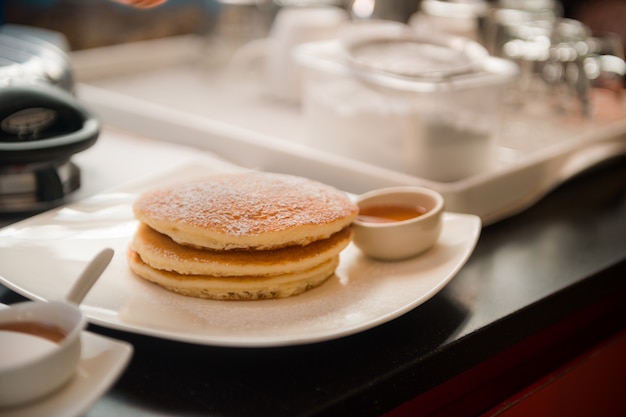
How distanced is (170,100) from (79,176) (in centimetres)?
46

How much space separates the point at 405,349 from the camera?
774 mm

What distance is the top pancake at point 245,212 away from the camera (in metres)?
0.78

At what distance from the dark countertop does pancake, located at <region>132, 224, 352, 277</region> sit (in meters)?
0.08

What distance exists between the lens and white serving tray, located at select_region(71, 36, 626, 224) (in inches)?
45.8

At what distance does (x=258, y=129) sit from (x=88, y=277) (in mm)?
715

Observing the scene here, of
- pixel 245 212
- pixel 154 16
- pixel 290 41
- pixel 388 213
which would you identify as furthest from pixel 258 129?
pixel 154 16

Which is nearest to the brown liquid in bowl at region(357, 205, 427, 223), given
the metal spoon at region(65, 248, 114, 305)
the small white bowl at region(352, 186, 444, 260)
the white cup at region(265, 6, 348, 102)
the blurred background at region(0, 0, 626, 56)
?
the small white bowl at region(352, 186, 444, 260)

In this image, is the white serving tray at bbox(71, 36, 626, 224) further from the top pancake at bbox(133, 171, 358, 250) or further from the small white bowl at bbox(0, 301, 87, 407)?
the small white bowl at bbox(0, 301, 87, 407)

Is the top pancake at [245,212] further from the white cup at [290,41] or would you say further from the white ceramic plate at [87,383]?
the white cup at [290,41]

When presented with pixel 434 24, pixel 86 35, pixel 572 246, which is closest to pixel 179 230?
Answer: pixel 572 246

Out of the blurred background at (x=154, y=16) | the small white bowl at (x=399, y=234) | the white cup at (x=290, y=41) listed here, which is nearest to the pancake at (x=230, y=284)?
the small white bowl at (x=399, y=234)

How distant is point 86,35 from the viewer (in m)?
1.89

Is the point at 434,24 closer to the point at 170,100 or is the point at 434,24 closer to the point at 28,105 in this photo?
the point at 170,100

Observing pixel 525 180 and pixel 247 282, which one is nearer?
pixel 247 282
